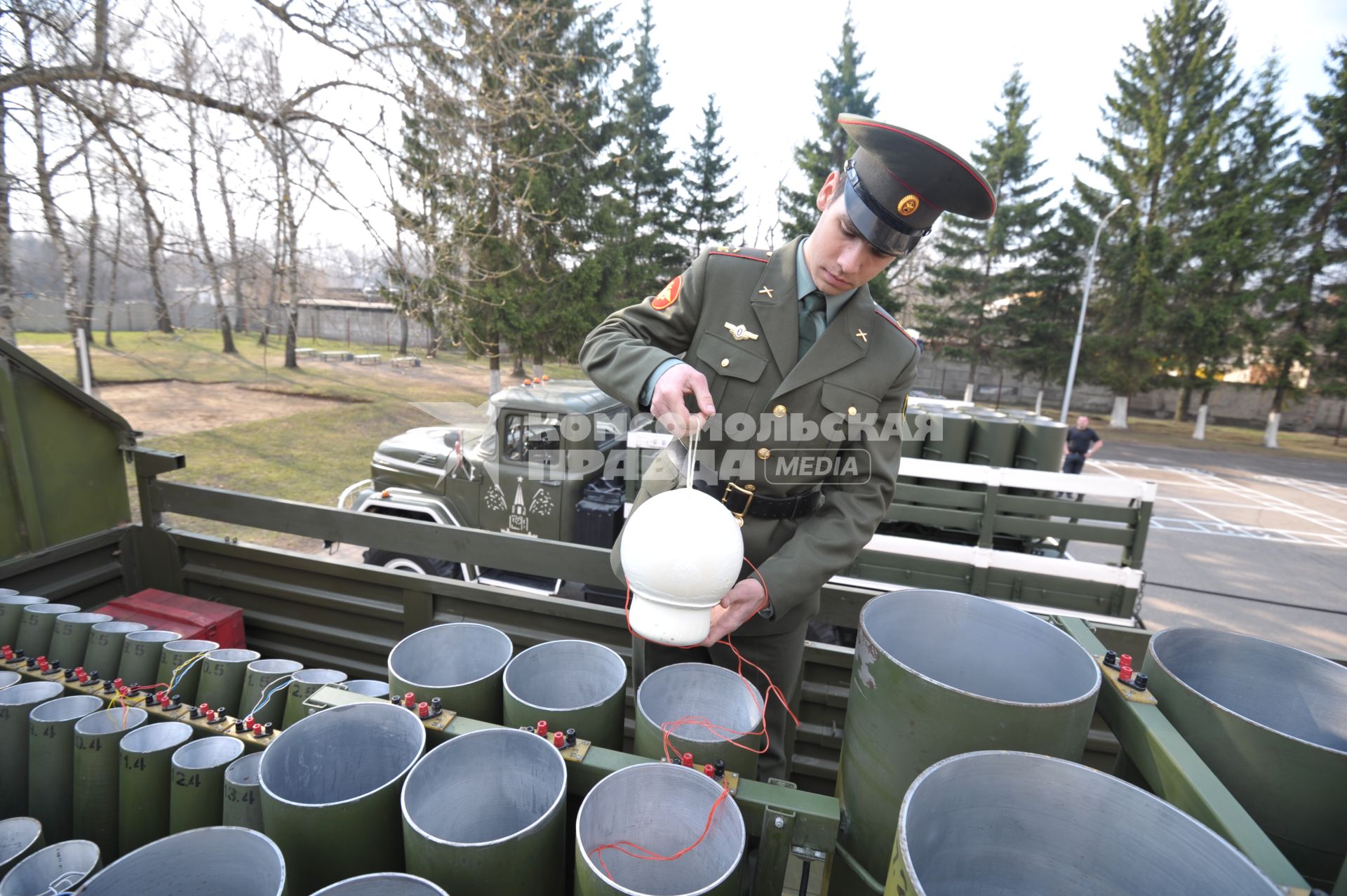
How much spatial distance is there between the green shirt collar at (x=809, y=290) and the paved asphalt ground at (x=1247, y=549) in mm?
1992

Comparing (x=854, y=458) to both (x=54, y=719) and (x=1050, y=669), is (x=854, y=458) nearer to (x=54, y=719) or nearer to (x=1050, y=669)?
(x=1050, y=669)

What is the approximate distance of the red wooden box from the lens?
2543 mm

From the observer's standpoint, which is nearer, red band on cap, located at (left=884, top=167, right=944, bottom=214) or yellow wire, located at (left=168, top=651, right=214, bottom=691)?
red band on cap, located at (left=884, top=167, right=944, bottom=214)

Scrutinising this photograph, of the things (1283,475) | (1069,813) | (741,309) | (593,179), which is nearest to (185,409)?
(593,179)

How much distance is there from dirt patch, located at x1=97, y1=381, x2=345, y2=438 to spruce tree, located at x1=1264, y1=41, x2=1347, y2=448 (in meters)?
28.8

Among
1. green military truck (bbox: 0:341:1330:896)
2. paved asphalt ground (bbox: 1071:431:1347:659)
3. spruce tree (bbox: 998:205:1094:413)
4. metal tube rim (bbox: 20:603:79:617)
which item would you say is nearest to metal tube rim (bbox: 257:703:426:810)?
green military truck (bbox: 0:341:1330:896)

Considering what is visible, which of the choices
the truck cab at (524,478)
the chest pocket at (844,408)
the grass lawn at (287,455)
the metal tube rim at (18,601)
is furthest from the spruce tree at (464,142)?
the chest pocket at (844,408)

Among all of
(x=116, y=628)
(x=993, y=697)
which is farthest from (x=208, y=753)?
(x=993, y=697)

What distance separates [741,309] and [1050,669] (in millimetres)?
1168

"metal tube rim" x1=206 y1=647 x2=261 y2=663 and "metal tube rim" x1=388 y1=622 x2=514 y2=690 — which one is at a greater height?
"metal tube rim" x1=388 y1=622 x2=514 y2=690

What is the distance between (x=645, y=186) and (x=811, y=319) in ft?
68.4

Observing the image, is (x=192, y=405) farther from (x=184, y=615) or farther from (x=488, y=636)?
(x=488, y=636)

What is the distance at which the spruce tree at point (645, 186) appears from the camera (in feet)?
57.5

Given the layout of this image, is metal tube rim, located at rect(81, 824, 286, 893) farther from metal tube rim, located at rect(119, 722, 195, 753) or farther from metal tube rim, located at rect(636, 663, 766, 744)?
metal tube rim, located at rect(636, 663, 766, 744)
